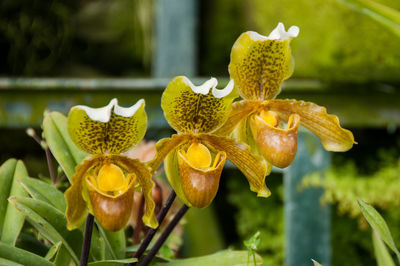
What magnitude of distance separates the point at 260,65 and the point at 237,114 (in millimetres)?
64

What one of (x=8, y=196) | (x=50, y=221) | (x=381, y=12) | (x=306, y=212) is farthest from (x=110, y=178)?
(x=306, y=212)

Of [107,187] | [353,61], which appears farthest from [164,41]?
[107,187]

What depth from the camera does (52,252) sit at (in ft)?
1.80

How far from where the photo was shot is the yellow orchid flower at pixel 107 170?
46cm

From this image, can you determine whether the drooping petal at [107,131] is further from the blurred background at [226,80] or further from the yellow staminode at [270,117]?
the blurred background at [226,80]

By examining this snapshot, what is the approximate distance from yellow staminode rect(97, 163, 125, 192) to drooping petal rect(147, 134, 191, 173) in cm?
3

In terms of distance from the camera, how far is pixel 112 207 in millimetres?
446

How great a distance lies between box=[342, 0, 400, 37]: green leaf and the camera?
0.68 m

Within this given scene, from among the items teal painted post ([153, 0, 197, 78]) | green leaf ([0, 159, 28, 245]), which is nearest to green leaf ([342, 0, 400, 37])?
green leaf ([0, 159, 28, 245])

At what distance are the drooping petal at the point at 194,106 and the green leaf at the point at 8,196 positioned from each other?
0.74 ft

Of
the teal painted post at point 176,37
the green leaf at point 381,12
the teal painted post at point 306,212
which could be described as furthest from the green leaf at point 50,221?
the teal painted post at point 176,37

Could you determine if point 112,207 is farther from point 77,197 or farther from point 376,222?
point 376,222

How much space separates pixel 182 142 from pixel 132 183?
0.30 ft

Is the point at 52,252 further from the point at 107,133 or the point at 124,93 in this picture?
the point at 124,93
